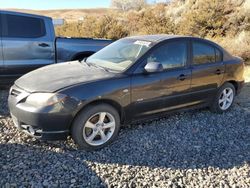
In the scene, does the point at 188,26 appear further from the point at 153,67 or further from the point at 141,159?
the point at 141,159

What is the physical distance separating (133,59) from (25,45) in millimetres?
3001

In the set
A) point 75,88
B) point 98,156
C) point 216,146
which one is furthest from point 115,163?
point 216,146

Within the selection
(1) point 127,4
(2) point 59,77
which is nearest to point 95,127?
(2) point 59,77

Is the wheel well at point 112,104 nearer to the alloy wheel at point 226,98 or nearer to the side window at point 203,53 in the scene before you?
the side window at point 203,53

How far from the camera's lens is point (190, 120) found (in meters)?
5.82

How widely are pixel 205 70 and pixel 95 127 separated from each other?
7.97 feet

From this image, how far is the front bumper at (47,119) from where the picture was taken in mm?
4172

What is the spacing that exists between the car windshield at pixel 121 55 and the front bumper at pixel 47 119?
1.14 meters

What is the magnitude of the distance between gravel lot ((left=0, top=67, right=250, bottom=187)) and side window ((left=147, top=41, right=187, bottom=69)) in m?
1.08

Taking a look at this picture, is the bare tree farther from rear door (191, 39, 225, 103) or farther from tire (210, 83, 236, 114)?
rear door (191, 39, 225, 103)

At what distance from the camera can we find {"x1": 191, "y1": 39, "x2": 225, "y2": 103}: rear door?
5629 millimetres

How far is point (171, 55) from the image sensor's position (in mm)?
5328

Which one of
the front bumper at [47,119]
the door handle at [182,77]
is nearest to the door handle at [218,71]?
the door handle at [182,77]

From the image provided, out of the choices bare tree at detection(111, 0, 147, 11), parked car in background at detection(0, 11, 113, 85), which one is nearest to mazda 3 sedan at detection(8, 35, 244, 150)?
parked car in background at detection(0, 11, 113, 85)
